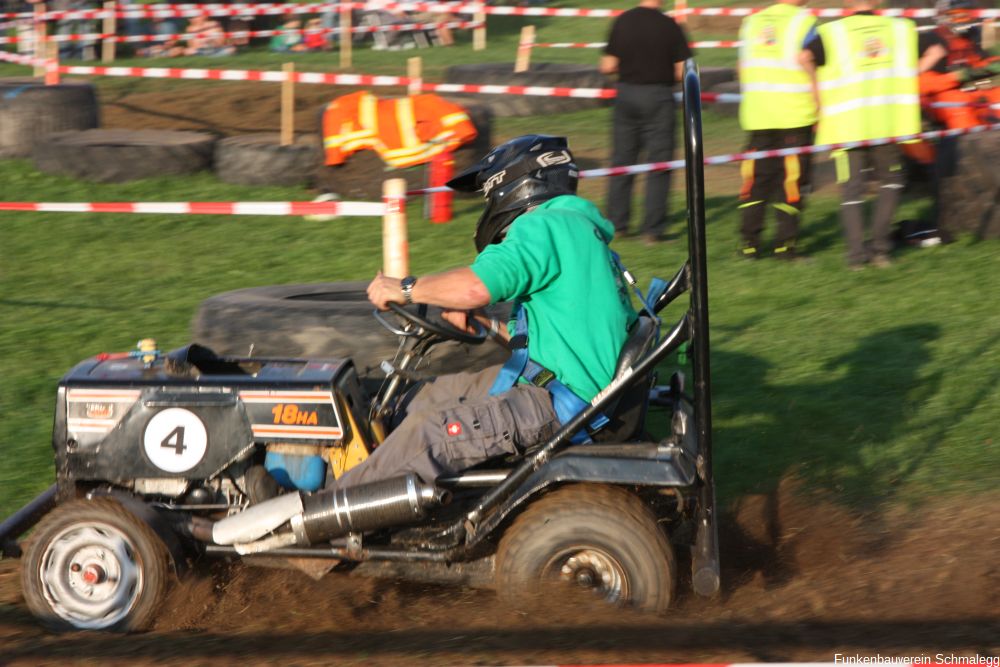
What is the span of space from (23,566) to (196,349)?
3.31 ft

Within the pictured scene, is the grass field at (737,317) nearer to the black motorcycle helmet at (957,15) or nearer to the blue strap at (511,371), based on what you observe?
the blue strap at (511,371)

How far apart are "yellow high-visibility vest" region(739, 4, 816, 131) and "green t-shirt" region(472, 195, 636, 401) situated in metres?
5.23

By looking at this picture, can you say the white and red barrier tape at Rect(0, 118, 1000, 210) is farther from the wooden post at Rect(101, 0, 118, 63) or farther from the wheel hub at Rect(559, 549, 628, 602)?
the wooden post at Rect(101, 0, 118, 63)

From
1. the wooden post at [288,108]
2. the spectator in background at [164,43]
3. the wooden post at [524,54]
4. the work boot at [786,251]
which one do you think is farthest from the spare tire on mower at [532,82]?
the spectator in background at [164,43]

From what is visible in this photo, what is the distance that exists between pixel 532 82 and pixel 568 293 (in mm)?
11044

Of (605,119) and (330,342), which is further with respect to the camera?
(605,119)

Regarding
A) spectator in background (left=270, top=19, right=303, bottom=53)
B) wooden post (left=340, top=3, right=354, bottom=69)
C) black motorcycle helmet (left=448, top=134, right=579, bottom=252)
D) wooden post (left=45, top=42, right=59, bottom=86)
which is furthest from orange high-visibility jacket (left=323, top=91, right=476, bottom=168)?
spectator in background (left=270, top=19, right=303, bottom=53)

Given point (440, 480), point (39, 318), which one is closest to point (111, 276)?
point (39, 318)

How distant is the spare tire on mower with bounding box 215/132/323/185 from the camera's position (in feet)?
39.2

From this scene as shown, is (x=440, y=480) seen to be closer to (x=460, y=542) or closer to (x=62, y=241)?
(x=460, y=542)

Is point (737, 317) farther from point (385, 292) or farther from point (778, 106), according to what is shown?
point (385, 292)

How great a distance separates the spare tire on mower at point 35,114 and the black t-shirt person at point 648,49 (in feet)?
19.7

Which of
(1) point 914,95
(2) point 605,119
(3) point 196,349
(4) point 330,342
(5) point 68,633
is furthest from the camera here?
(2) point 605,119

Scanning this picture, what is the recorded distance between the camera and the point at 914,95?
30.0 ft
